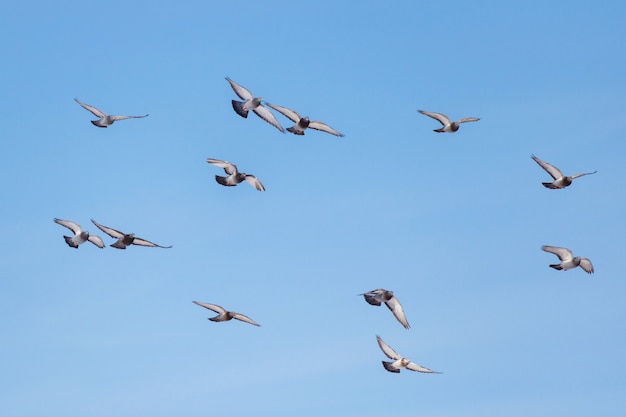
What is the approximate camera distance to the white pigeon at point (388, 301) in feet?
211

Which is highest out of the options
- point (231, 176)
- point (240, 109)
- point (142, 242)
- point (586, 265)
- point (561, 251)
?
point (240, 109)

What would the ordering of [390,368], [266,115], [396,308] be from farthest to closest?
1. [396,308]
2. [266,115]
3. [390,368]

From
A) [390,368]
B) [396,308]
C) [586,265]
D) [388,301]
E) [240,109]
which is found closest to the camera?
[390,368]

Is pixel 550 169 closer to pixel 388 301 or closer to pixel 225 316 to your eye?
pixel 388 301

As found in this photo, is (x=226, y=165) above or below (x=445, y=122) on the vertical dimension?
below

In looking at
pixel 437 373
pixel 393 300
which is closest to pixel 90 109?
pixel 393 300

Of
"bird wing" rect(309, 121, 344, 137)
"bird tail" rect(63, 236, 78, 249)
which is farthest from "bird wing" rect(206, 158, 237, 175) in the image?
"bird tail" rect(63, 236, 78, 249)

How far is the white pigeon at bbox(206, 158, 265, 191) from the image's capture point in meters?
69.4

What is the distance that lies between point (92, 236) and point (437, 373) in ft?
71.5

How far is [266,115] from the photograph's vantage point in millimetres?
65062

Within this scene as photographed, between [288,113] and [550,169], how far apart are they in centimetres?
1577

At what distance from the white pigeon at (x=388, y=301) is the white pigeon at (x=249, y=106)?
10110 millimetres

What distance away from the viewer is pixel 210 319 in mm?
65062

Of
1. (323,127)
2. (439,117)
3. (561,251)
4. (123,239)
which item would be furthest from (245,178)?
(561,251)
